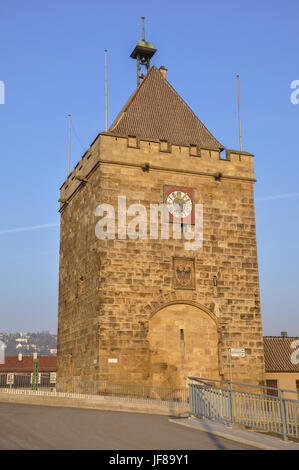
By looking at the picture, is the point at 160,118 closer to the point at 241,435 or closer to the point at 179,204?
the point at 179,204

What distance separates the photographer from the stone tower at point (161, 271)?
2178 cm

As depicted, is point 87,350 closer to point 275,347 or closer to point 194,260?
point 194,260

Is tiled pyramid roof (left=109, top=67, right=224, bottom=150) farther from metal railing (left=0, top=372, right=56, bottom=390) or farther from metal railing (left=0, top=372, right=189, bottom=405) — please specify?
metal railing (left=0, top=372, right=56, bottom=390)

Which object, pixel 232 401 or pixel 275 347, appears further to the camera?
pixel 275 347

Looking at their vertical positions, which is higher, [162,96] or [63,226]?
[162,96]

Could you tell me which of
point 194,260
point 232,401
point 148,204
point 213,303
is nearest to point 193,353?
point 213,303

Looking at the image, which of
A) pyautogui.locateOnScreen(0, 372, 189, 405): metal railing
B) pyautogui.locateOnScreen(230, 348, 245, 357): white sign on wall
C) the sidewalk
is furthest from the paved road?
pyautogui.locateOnScreen(230, 348, 245, 357): white sign on wall

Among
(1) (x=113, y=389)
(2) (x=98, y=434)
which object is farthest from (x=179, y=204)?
(2) (x=98, y=434)

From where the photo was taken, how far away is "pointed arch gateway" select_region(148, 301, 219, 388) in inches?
861

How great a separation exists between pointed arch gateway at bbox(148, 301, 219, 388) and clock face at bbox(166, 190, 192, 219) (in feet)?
12.8

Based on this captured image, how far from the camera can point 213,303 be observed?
23.4 m
